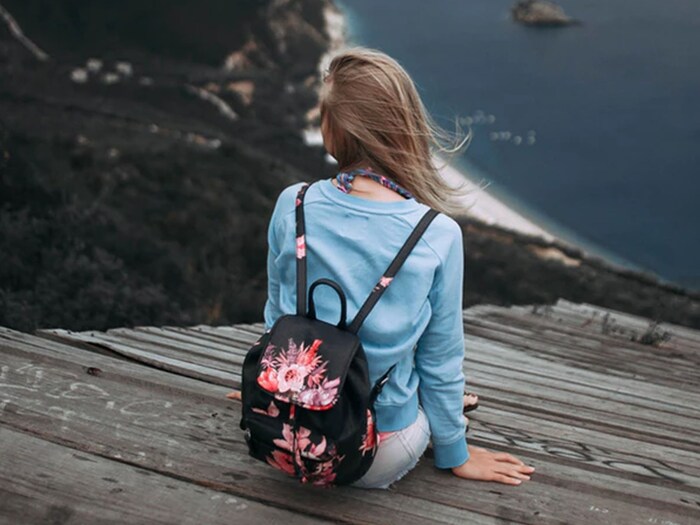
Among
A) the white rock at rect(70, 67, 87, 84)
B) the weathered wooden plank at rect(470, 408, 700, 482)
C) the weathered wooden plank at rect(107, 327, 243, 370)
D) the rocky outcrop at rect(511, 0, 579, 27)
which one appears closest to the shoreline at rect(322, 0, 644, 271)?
the rocky outcrop at rect(511, 0, 579, 27)

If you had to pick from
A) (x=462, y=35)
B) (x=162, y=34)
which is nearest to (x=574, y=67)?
(x=462, y=35)

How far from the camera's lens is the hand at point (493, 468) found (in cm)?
219

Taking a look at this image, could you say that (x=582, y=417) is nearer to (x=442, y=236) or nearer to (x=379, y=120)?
(x=442, y=236)

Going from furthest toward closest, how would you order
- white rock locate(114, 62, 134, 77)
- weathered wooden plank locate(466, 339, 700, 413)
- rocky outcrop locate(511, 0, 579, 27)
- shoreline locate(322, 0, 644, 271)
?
white rock locate(114, 62, 134, 77) → rocky outcrop locate(511, 0, 579, 27) → shoreline locate(322, 0, 644, 271) → weathered wooden plank locate(466, 339, 700, 413)

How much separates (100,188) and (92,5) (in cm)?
1064

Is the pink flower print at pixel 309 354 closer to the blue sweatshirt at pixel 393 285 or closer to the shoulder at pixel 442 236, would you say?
the blue sweatshirt at pixel 393 285

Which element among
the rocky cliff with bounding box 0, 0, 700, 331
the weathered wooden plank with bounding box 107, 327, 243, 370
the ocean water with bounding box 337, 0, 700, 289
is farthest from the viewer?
the ocean water with bounding box 337, 0, 700, 289

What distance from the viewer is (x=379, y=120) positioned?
198 centimetres

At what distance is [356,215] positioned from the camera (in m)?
2.01

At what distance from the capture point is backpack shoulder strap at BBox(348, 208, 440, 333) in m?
1.92

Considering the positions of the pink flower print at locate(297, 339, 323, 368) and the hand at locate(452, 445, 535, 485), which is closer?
the pink flower print at locate(297, 339, 323, 368)

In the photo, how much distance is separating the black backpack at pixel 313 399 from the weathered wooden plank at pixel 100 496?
15cm

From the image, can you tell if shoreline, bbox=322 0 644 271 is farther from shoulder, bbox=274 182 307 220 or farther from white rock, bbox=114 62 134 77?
shoulder, bbox=274 182 307 220

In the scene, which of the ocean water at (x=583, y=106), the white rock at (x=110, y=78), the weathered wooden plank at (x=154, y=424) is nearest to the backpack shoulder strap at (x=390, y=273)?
the weathered wooden plank at (x=154, y=424)
